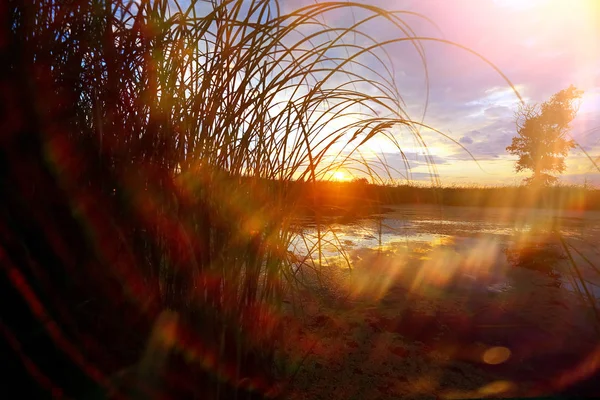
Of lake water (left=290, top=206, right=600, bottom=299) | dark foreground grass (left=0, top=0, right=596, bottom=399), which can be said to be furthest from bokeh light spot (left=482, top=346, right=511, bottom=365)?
dark foreground grass (left=0, top=0, right=596, bottom=399)

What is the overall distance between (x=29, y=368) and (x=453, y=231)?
6228 mm

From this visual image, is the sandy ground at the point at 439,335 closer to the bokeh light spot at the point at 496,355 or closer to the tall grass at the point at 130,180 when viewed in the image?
the bokeh light spot at the point at 496,355

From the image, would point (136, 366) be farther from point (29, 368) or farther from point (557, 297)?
point (557, 297)

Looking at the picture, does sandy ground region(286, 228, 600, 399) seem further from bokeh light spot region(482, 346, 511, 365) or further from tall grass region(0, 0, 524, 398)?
tall grass region(0, 0, 524, 398)

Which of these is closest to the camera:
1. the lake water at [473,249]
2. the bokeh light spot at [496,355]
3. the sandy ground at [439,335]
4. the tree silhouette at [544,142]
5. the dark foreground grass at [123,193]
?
the dark foreground grass at [123,193]

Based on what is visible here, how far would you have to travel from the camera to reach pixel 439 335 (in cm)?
213

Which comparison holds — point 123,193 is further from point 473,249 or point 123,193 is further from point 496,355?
point 473,249

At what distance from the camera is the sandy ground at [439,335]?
64.6 inches

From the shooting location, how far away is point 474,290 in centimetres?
296

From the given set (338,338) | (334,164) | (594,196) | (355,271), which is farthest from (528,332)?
(594,196)

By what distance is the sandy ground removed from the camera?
164 cm

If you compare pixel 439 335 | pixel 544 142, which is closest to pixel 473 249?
pixel 439 335

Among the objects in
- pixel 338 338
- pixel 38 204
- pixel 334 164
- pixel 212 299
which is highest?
pixel 334 164

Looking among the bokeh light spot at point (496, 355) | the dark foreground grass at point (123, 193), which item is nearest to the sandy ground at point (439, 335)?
the bokeh light spot at point (496, 355)
